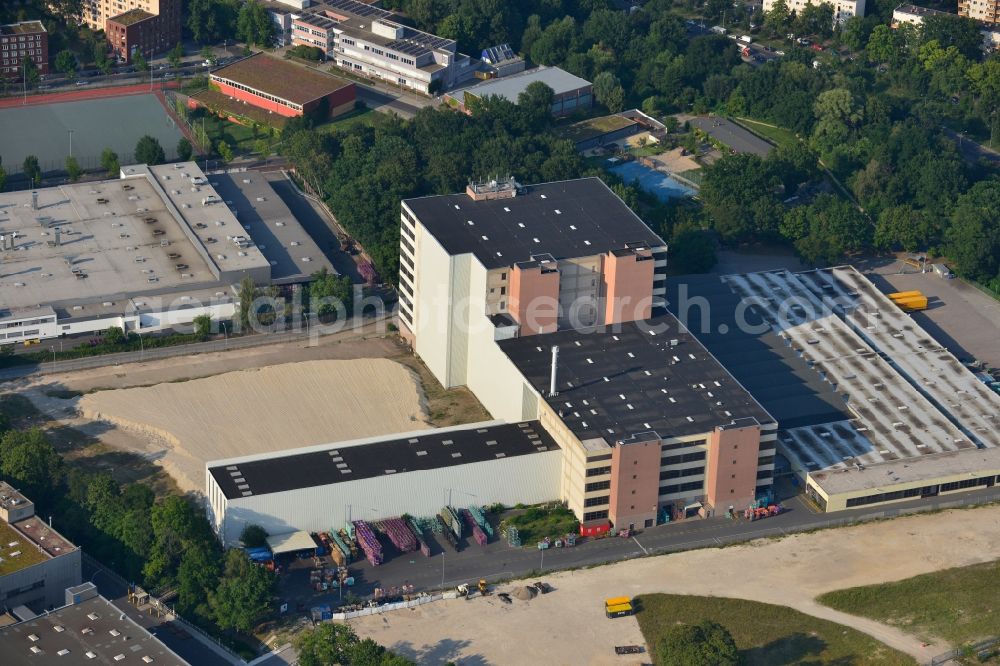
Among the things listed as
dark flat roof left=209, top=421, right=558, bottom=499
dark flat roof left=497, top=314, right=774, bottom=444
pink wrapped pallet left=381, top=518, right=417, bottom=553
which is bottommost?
pink wrapped pallet left=381, top=518, right=417, bottom=553

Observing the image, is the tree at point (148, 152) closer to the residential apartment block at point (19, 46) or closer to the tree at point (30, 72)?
the tree at point (30, 72)

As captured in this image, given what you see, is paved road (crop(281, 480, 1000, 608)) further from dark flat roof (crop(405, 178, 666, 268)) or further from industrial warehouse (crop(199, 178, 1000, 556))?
dark flat roof (crop(405, 178, 666, 268))

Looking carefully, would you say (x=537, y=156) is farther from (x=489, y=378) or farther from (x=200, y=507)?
(x=200, y=507)

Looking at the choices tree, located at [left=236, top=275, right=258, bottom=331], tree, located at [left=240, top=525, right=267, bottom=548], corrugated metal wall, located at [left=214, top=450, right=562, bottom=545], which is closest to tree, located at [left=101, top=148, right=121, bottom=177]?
tree, located at [left=236, top=275, right=258, bottom=331]

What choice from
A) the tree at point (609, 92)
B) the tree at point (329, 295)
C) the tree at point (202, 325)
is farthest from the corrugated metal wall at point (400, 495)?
the tree at point (609, 92)

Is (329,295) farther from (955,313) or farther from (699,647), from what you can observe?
(699,647)

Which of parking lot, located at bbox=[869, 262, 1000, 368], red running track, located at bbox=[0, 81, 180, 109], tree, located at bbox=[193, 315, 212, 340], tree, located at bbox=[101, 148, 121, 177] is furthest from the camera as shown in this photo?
red running track, located at bbox=[0, 81, 180, 109]
